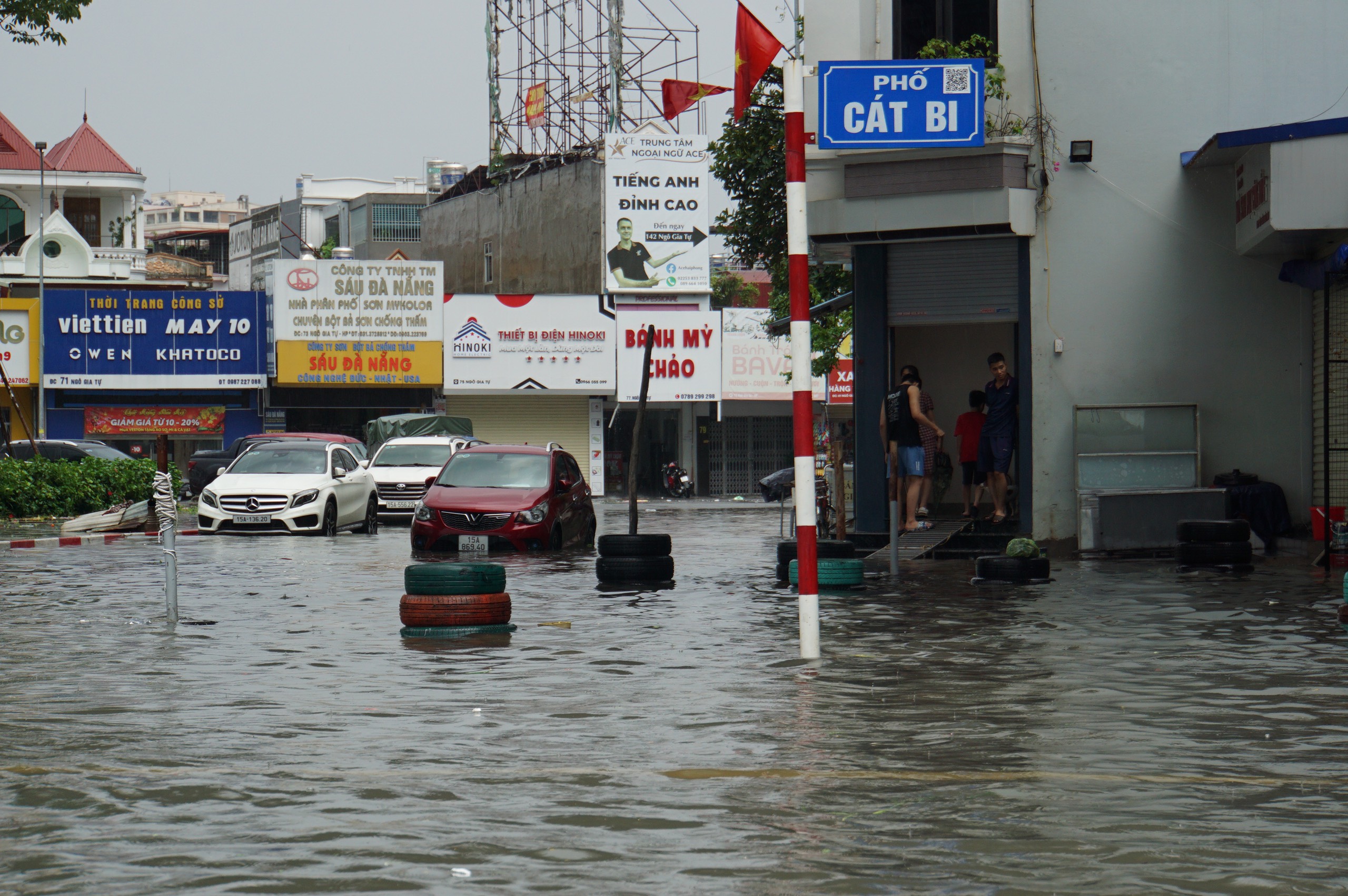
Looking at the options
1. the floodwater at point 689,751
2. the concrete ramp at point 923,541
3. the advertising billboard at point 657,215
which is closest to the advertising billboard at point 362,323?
the advertising billboard at point 657,215

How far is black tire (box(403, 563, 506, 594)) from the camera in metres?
12.8

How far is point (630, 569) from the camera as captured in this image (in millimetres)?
17469

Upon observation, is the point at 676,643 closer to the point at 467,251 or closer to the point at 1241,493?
Result: the point at 1241,493

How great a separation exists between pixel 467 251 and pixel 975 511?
44.2 m

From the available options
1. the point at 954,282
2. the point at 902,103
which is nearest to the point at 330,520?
the point at 954,282

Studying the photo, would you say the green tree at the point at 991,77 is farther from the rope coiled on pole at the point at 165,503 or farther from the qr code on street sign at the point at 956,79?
the rope coiled on pole at the point at 165,503

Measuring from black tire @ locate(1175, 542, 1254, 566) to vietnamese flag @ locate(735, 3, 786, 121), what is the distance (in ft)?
26.3

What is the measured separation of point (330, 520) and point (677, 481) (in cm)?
2567

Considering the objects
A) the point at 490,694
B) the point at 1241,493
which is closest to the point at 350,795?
the point at 490,694

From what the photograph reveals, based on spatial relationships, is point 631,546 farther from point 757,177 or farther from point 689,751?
point 757,177

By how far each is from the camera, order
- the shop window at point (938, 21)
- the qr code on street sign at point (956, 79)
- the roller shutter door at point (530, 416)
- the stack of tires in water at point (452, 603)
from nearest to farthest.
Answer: the stack of tires in water at point (452, 603) < the qr code on street sign at point (956, 79) < the shop window at point (938, 21) < the roller shutter door at point (530, 416)

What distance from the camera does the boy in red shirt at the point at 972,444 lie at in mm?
21797

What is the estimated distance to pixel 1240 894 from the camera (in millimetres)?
5121

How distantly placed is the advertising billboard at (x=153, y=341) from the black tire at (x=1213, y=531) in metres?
37.0
